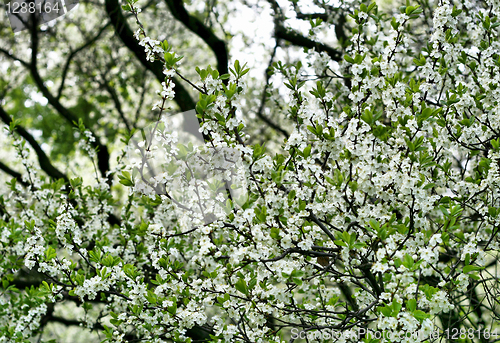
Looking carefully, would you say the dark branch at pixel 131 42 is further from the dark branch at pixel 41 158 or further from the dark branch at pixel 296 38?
the dark branch at pixel 41 158

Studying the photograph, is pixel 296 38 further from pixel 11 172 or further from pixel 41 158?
pixel 11 172

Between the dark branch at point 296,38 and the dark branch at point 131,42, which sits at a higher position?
the dark branch at point 296,38

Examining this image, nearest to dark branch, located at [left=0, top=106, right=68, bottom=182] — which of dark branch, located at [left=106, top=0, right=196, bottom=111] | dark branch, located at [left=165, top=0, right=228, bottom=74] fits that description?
dark branch, located at [left=106, top=0, right=196, bottom=111]

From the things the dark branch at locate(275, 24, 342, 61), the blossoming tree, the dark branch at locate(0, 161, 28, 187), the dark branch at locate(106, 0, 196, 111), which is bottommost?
the blossoming tree

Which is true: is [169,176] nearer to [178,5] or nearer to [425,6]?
[178,5]

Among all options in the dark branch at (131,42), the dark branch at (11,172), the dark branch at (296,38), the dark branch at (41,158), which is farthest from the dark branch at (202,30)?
the dark branch at (11,172)

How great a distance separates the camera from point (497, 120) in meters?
3.11

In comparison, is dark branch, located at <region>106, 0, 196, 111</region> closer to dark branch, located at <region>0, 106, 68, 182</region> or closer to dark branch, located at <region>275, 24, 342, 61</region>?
dark branch, located at <region>275, 24, 342, 61</region>

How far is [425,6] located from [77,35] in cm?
824

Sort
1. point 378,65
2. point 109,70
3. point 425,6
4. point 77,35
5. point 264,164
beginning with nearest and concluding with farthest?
point 264,164, point 378,65, point 425,6, point 109,70, point 77,35

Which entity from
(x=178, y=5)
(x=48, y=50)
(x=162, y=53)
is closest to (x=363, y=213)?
(x=162, y=53)

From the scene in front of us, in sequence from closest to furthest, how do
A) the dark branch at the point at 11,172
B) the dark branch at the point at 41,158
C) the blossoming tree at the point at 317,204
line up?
the blossoming tree at the point at 317,204 < the dark branch at the point at 41,158 < the dark branch at the point at 11,172

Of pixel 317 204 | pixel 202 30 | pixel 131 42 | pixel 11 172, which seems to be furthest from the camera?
pixel 11 172

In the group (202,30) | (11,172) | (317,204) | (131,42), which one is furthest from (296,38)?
(11,172)
